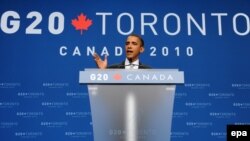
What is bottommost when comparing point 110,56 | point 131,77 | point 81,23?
point 131,77

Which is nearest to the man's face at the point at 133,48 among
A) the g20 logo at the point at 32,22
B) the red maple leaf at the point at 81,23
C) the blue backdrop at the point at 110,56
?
the blue backdrop at the point at 110,56

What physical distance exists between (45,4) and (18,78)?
832mm

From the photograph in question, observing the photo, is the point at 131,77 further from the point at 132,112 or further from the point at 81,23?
the point at 81,23

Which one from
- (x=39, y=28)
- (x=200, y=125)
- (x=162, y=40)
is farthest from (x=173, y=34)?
(x=39, y=28)

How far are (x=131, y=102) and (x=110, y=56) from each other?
5.88 feet

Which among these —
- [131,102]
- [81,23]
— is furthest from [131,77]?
[81,23]

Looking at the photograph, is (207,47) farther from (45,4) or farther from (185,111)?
(45,4)

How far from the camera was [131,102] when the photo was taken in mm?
2066

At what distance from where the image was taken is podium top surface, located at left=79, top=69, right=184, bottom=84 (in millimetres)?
2002

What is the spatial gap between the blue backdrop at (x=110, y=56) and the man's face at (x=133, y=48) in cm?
63

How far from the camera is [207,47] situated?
390 cm

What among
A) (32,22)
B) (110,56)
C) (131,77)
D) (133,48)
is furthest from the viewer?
(32,22)

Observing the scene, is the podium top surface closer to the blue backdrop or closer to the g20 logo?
the blue backdrop

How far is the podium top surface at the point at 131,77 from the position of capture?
200 cm
